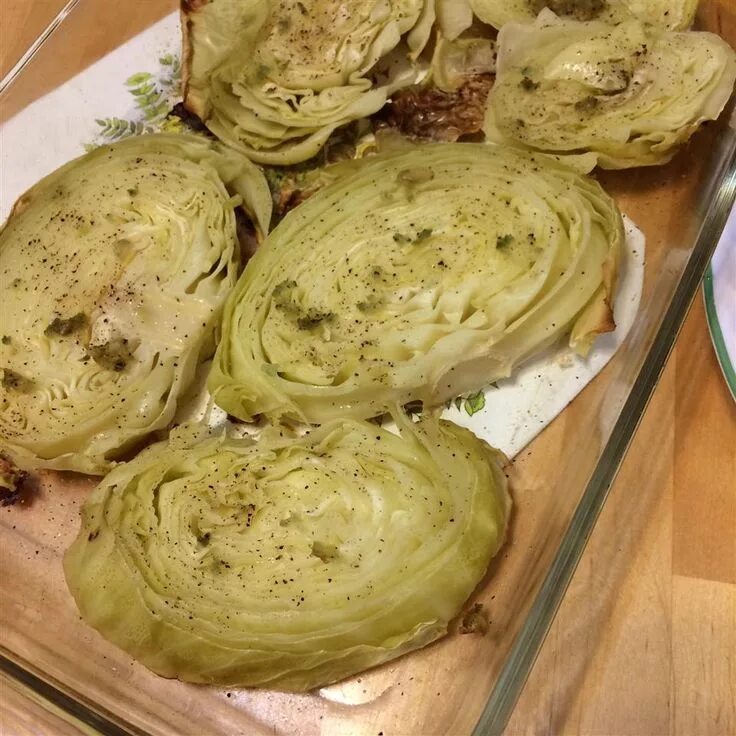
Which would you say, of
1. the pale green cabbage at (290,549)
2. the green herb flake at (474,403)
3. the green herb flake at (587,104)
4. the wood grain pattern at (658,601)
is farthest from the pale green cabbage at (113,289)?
the wood grain pattern at (658,601)

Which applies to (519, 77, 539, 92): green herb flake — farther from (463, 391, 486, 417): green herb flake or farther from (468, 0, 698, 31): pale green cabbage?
(463, 391, 486, 417): green herb flake

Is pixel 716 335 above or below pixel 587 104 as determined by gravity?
below

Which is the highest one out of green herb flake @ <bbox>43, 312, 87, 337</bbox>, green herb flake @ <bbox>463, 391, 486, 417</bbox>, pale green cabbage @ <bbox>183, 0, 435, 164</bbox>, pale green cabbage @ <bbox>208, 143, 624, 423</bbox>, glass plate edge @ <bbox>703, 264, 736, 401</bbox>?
pale green cabbage @ <bbox>183, 0, 435, 164</bbox>

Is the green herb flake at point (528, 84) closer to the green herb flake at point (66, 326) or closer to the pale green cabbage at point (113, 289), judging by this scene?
the pale green cabbage at point (113, 289)

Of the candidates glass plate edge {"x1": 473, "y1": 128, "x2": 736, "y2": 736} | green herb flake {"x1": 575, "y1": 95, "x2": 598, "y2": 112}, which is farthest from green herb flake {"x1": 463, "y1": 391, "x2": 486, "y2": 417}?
green herb flake {"x1": 575, "y1": 95, "x2": 598, "y2": 112}

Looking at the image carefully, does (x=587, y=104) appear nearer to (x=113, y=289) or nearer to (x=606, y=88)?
(x=606, y=88)

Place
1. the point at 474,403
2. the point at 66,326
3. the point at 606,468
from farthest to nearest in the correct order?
1. the point at 66,326
2. the point at 474,403
3. the point at 606,468

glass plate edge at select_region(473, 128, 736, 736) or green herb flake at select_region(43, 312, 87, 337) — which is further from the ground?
green herb flake at select_region(43, 312, 87, 337)

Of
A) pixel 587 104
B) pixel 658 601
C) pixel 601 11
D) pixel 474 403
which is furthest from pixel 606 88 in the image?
pixel 658 601

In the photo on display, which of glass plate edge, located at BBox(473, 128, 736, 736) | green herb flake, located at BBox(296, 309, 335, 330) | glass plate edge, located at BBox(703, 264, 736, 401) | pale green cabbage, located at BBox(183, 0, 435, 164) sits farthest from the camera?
pale green cabbage, located at BBox(183, 0, 435, 164)
